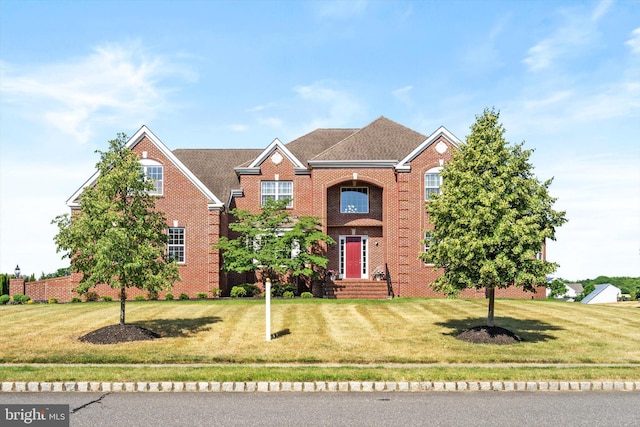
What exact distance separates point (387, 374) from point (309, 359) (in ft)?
10.1

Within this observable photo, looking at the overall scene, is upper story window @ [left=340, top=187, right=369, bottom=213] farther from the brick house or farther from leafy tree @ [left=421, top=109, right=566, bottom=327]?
leafy tree @ [left=421, top=109, right=566, bottom=327]

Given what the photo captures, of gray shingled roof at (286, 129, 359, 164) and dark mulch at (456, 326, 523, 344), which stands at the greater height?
gray shingled roof at (286, 129, 359, 164)

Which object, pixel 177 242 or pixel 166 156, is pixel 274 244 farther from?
pixel 166 156

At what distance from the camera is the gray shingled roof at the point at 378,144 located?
35.8 metres

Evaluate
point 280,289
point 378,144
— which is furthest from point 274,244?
point 378,144

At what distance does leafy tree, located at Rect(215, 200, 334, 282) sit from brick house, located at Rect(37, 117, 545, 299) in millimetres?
1079

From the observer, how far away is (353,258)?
36.7 metres

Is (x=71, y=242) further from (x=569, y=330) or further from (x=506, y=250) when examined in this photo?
(x=569, y=330)

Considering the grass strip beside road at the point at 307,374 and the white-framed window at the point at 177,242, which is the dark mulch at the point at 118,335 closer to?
the grass strip beside road at the point at 307,374

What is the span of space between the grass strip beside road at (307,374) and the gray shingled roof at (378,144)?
75.7ft

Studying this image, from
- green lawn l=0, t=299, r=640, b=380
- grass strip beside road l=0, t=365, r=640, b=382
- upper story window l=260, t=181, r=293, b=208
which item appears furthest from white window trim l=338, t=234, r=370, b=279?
grass strip beside road l=0, t=365, r=640, b=382

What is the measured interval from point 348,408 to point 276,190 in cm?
2712

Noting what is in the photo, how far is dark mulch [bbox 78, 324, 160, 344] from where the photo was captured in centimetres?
1823

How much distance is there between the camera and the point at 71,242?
18328 millimetres
